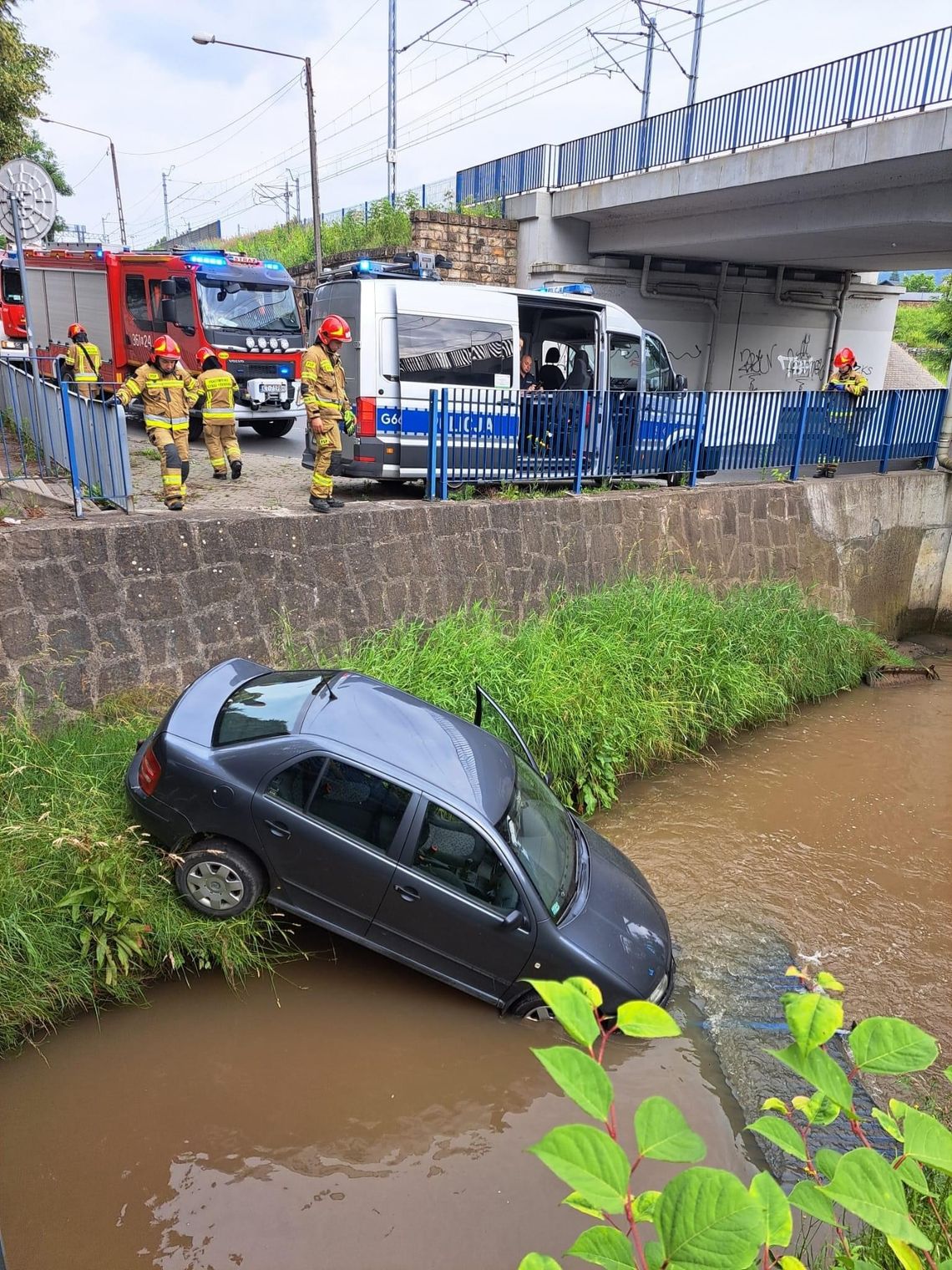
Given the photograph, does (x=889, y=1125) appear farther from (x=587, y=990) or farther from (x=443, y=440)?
(x=443, y=440)

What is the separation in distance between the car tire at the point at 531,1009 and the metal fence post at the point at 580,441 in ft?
20.2

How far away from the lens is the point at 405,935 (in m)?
4.45

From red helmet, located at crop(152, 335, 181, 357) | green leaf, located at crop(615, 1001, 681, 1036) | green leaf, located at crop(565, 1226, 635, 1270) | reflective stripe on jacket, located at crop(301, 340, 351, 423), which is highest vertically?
red helmet, located at crop(152, 335, 181, 357)

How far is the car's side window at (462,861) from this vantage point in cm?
436

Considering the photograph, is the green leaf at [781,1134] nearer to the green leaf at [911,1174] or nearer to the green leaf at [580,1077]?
the green leaf at [911,1174]

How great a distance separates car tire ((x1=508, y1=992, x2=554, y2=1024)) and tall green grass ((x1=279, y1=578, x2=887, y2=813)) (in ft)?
8.42

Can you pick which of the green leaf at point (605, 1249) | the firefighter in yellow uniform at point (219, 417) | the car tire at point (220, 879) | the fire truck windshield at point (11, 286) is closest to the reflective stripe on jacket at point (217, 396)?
the firefighter in yellow uniform at point (219, 417)

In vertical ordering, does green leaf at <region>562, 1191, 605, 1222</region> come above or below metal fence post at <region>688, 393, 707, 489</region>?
below

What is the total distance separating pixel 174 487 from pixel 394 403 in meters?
2.41

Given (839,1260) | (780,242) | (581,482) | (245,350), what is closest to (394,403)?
(581,482)

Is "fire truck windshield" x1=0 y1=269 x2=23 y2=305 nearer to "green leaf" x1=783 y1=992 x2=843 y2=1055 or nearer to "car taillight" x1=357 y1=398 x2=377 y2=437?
"car taillight" x1=357 y1=398 x2=377 y2=437

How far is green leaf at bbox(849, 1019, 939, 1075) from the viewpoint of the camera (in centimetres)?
123

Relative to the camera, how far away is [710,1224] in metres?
1.06

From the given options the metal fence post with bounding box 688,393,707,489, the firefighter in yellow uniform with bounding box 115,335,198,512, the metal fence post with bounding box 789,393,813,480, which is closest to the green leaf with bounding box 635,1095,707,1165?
the firefighter in yellow uniform with bounding box 115,335,198,512
